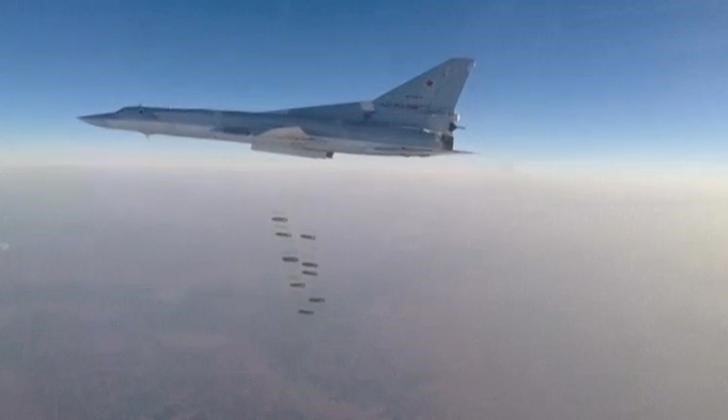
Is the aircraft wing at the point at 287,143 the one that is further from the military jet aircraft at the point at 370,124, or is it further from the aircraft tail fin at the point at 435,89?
the aircraft tail fin at the point at 435,89

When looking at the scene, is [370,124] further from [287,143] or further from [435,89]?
[287,143]

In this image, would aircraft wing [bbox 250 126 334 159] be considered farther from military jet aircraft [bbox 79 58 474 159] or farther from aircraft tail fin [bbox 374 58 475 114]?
aircraft tail fin [bbox 374 58 475 114]

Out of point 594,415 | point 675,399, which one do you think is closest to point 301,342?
point 594,415

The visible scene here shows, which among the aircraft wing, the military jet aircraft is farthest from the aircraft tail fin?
the aircraft wing

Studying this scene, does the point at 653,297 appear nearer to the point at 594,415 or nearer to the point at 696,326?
the point at 696,326

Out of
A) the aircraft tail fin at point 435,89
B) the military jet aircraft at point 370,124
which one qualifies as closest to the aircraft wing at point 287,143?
the military jet aircraft at point 370,124

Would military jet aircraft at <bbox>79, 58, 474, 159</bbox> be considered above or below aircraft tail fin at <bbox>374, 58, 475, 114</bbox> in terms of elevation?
below

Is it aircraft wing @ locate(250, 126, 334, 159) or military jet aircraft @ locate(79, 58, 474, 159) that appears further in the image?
aircraft wing @ locate(250, 126, 334, 159)
